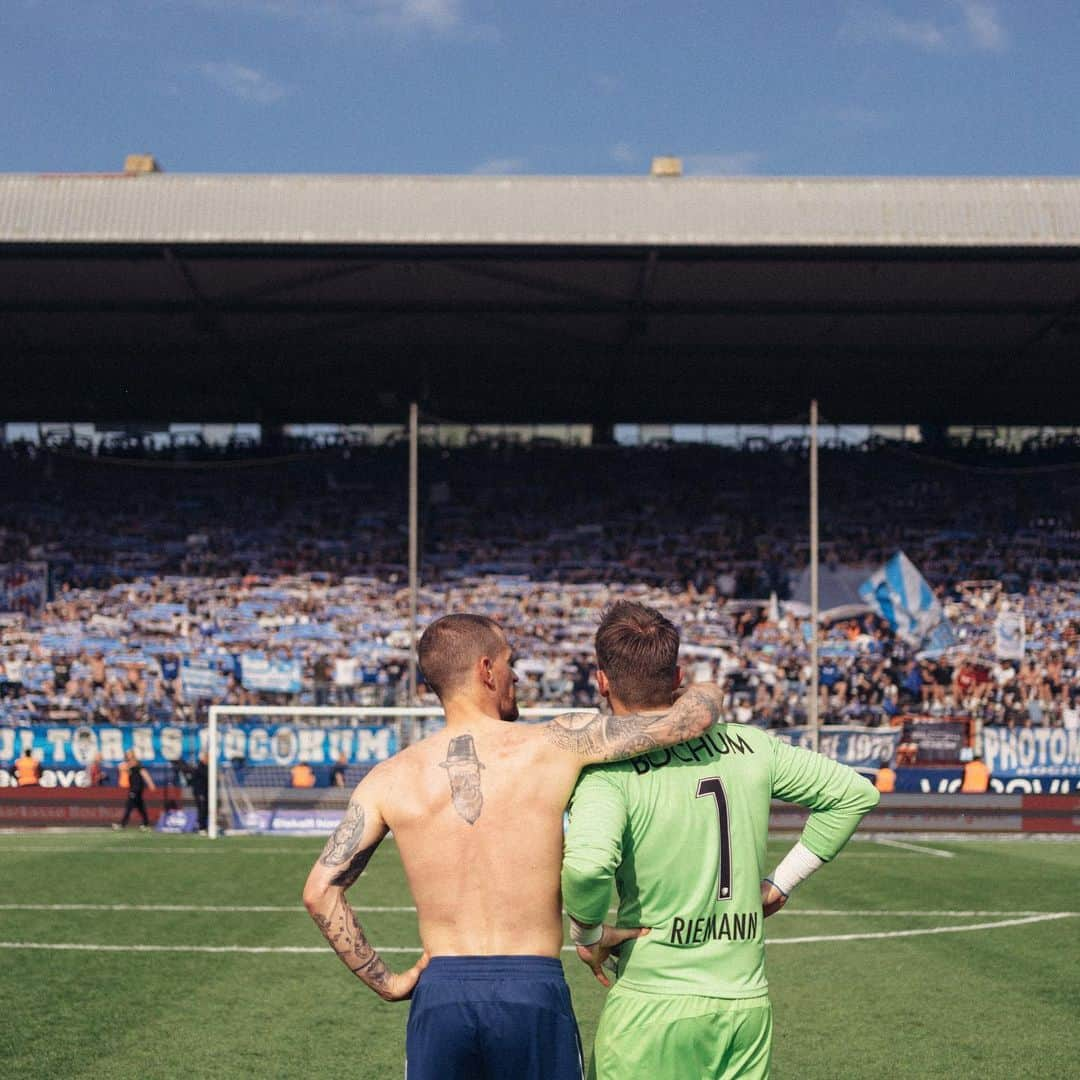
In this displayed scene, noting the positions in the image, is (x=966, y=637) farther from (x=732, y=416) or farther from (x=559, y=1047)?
(x=559, y=1047)

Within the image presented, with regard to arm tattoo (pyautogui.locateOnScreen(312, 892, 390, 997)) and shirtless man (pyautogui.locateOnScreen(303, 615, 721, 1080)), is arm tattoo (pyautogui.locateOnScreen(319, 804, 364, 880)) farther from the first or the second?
arm tattoo (pyautogui.locateOnScreen(312, 892, 390, 997))

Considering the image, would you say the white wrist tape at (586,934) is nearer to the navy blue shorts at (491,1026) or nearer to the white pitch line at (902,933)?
the navy blue shorts at (491,1026)

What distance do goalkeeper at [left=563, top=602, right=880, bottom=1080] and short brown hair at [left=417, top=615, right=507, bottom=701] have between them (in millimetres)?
350

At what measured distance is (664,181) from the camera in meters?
26.8

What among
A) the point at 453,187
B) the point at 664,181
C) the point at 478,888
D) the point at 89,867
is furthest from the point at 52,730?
the point at 478,888

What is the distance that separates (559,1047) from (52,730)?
2445 centimetres

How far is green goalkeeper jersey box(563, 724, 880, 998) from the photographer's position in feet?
13.8

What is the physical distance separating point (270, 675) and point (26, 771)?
5604 millimetres

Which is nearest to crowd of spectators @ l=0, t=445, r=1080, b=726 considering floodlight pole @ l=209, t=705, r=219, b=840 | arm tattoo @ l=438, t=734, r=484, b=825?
floodlight pole @ l=209, t=705, r=219, b=840

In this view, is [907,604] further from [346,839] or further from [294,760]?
[346,839]

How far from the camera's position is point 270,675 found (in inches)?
1192

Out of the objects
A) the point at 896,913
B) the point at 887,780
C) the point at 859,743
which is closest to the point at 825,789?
the point at 896,913

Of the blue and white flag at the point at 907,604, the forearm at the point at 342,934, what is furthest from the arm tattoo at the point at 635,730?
the blue and white flag at the point at 907,604

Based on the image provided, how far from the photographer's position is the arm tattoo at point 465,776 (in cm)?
426
